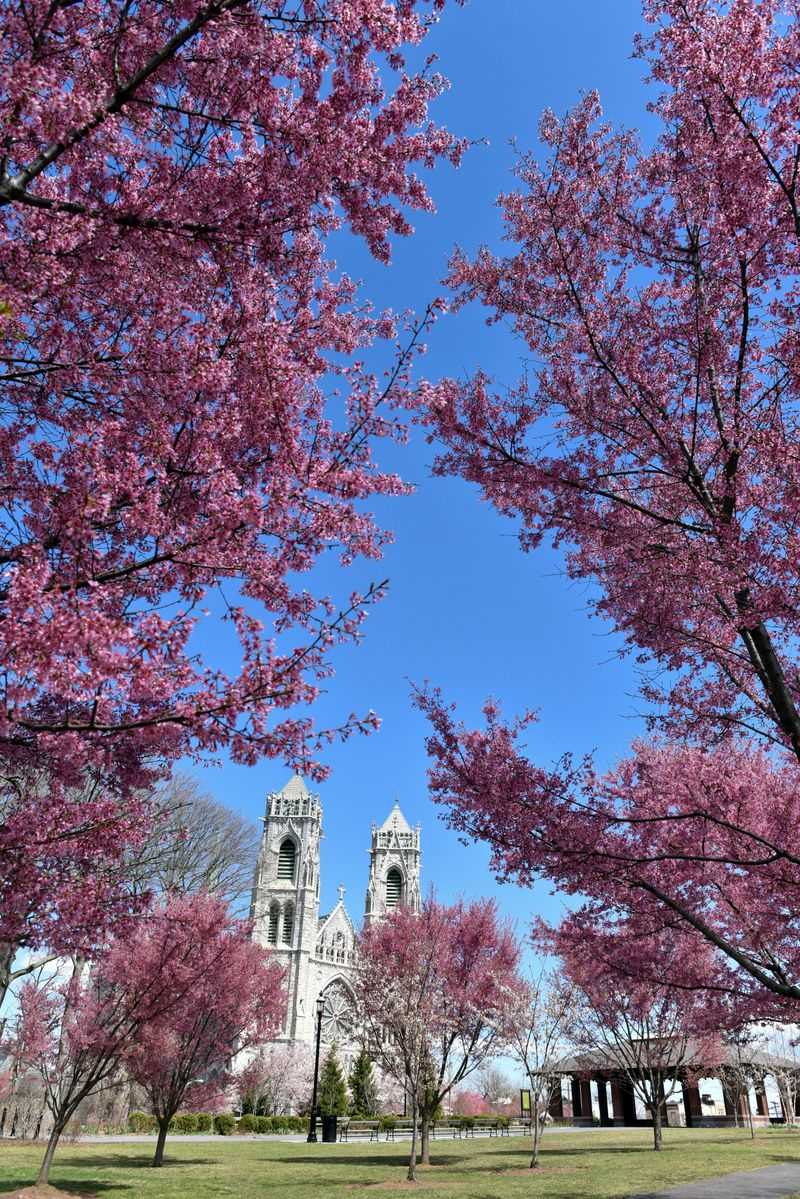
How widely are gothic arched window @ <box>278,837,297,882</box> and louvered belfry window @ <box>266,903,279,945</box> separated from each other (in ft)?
8.15

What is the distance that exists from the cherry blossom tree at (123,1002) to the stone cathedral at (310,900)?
128 ft

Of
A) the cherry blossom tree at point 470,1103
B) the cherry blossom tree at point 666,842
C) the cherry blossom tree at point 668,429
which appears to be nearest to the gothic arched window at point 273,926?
the cherry blossom tree at point 470,1103

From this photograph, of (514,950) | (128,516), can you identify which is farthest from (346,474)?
(514,950)

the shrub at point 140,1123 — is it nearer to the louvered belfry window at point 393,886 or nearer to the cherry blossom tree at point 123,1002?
the cherry blossom tree at point 123,1002

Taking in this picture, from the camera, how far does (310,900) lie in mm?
63000

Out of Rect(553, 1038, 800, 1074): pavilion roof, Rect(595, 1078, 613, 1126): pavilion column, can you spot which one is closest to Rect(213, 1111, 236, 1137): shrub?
Rect(553, 1038, 800, 1074): pavilion roof

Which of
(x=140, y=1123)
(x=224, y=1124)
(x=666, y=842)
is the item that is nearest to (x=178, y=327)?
(x=666, y=842)

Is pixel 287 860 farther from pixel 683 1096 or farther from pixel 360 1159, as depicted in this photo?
pixel 360 1159

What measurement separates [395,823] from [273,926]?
15.4 meters

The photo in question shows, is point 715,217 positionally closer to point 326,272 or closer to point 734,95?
point 734,95

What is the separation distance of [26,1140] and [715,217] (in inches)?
1262

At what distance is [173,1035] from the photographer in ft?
61.1

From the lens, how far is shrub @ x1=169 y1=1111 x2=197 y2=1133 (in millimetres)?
33906

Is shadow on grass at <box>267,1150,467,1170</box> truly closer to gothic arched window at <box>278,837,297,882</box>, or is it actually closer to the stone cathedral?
the stone cathedral
